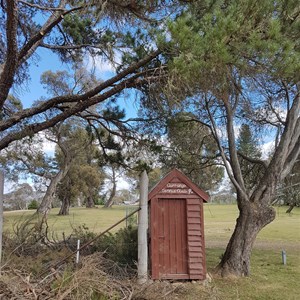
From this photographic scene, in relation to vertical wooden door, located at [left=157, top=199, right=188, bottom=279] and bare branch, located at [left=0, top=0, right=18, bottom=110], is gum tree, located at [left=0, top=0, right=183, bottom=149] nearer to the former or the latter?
bare branch, located at [left=0, top=0, right=18, bottom=110]

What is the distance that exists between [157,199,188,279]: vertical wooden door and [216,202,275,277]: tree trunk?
167 cm

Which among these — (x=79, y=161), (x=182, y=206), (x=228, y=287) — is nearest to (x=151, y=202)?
(x=182, y=206)

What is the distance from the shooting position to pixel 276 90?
344 inches

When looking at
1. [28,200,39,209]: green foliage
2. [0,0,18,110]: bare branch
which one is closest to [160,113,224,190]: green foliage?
[0,0,18,110]: bare branch

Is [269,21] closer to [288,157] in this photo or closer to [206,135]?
[288,157]

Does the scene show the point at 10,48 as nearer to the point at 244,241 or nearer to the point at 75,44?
the point at 75,44

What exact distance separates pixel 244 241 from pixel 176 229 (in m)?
2.05

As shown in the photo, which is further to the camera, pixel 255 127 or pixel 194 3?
pixel 255 127

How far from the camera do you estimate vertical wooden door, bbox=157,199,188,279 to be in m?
7.08

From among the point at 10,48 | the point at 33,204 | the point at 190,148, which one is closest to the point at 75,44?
the point at 10,48

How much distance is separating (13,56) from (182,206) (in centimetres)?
431

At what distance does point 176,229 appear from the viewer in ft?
23.9

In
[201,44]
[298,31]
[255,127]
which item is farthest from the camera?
[255,127]

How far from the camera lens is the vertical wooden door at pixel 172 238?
7082mm
